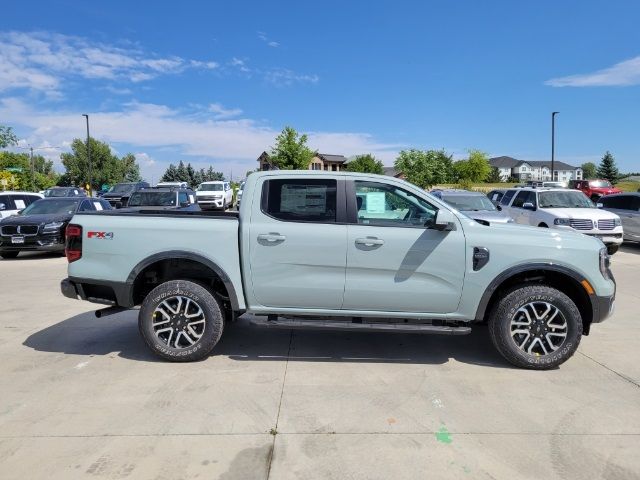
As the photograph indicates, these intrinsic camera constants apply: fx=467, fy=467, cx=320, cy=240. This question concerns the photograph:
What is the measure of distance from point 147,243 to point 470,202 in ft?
33.2

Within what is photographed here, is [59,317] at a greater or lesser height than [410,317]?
lesser

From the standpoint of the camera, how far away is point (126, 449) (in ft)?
10.1

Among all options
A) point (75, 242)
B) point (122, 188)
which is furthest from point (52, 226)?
point (122, 188)

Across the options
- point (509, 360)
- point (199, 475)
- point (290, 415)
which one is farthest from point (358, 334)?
point (199, 475)

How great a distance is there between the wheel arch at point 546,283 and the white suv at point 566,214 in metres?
8.05

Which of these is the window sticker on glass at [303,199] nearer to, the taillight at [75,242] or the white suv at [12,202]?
the taillight at [75,242]

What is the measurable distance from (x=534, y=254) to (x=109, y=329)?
16.1 ft

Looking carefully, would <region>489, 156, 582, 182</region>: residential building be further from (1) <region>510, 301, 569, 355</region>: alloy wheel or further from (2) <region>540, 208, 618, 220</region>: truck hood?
(1) <region>510, 301, 569, 355</region>: alloy wheel

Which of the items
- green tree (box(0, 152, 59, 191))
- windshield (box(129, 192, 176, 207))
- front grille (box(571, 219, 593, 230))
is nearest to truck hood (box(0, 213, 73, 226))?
windshield (box(129, 192, 176, 207))

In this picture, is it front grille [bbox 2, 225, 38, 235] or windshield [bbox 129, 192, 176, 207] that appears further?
windshield [bbox 129, 192, 176, 207]

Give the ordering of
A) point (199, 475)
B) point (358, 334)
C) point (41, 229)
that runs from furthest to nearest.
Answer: point (41, 229)
point (358, 334)
point (199, 475)

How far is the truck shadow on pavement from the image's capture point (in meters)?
4.78

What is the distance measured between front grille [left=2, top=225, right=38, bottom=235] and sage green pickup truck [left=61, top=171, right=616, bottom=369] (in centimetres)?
841

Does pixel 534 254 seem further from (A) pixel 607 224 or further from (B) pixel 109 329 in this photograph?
(A) pixel 607 224
